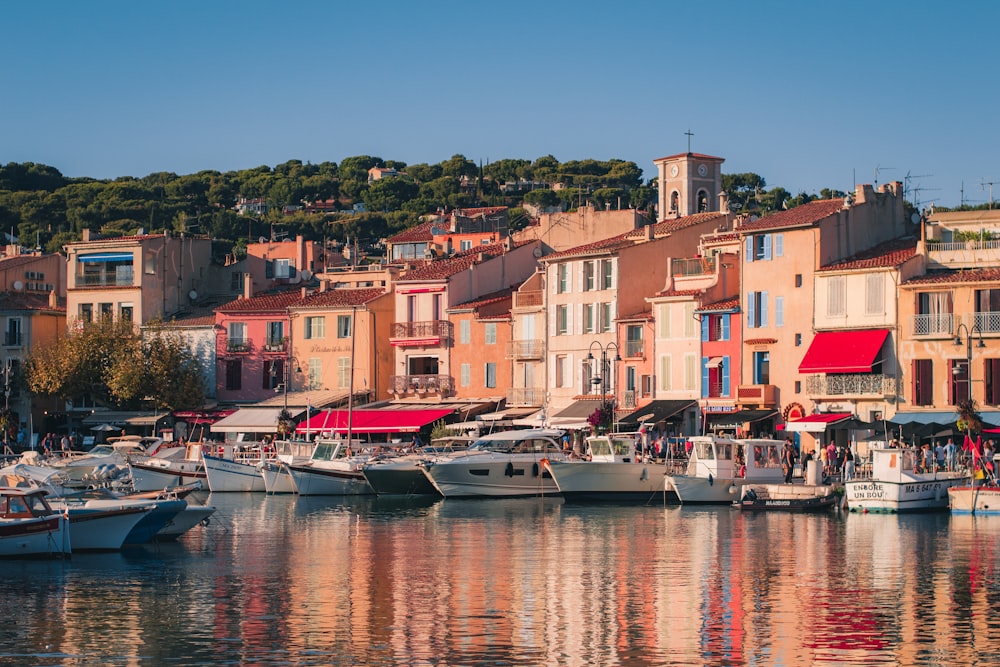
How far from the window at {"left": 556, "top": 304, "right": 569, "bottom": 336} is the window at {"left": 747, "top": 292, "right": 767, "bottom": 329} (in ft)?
35.9

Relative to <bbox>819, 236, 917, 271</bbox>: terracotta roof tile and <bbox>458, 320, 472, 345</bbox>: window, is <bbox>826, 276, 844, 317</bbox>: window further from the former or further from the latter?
<bbox>458, 320, 472, 345</bbox>: window

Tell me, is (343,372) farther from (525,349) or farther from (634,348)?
(634,348)

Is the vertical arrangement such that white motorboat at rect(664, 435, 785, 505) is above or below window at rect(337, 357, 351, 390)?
below

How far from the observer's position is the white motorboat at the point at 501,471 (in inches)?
2756

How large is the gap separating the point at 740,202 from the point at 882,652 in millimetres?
136462

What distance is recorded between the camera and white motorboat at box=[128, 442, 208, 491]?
7319cm

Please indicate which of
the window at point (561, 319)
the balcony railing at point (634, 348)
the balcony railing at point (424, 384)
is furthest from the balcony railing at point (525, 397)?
the balcony railing at point (634, 348)

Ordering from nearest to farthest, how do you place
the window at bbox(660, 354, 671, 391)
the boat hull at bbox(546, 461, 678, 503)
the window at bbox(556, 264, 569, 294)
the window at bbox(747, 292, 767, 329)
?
the boat hull at bbox(546, 461, 678, 503) → the window at bbox(747, 292, 767, 329) → the window at bbox(660, 354, 671, 391) → the window at bbox(556, 264, 569, 294)

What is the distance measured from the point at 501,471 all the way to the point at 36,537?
1099 inches

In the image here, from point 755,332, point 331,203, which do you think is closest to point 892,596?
point 755,332

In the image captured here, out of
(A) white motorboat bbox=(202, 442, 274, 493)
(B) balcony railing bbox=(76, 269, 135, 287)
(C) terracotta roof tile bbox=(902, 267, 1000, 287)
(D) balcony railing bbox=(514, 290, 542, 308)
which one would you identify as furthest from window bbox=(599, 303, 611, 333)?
(B) balcony railing bbox=(76, 269, 135, 287)

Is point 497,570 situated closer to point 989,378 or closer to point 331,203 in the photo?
point 989,378

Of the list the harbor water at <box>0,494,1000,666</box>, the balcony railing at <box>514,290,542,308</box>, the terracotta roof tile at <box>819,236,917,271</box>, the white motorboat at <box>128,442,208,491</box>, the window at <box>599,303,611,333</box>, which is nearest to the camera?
the harbor water at <box>0,494,1000,666</box>

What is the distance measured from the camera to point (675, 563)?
1761 inches
